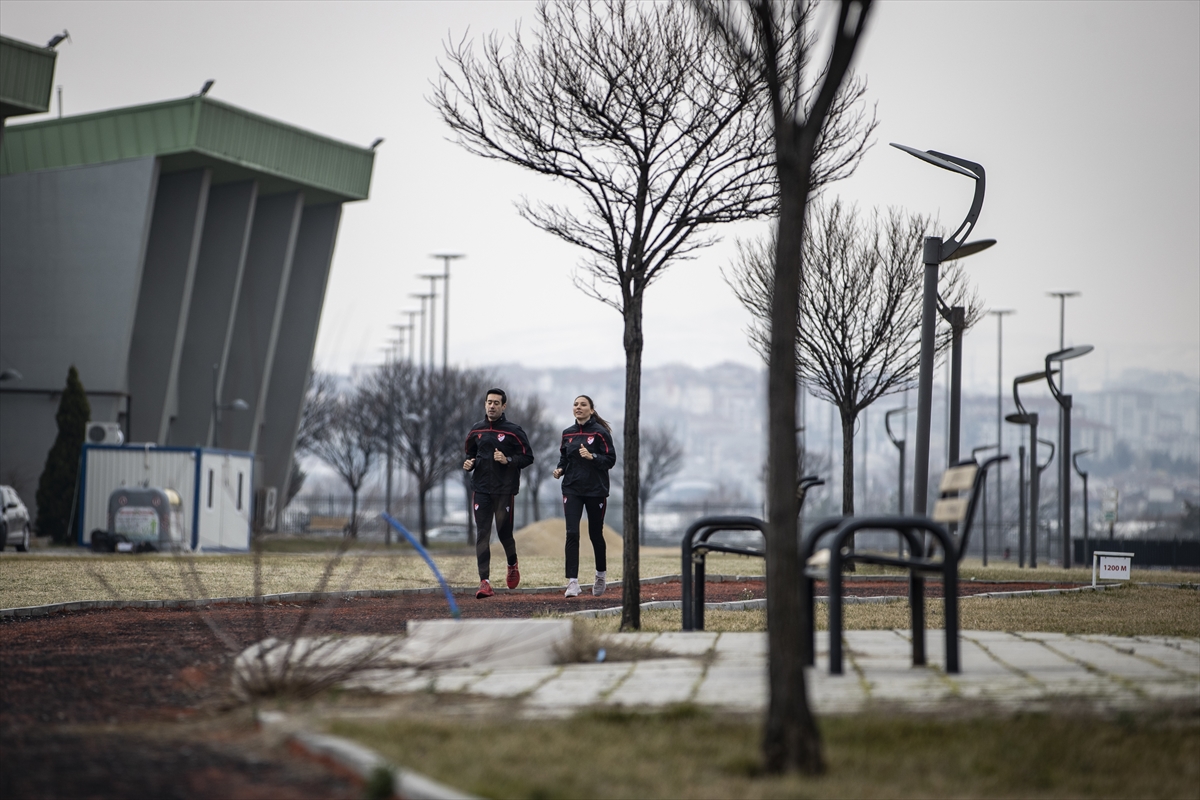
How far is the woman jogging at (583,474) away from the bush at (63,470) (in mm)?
26493

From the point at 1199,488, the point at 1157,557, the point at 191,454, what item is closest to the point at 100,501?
the point at 191,454

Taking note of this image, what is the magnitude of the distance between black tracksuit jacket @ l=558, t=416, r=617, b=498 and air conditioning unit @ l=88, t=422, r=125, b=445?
22733 mm

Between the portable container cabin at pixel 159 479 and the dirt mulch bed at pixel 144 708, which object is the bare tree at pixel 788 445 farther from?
the portable container cabin at pixel 159 479

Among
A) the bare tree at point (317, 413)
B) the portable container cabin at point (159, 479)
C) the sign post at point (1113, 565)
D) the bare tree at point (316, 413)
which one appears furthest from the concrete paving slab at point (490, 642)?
the bare tree at point (317, 413)

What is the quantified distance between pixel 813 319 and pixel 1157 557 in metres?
25.0

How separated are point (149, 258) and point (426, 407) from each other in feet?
54.0

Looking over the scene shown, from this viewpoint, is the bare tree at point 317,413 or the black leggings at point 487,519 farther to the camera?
the bare tree at point 317,413

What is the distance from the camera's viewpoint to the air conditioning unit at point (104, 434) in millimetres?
32344

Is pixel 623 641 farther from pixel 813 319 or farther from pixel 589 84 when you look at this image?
pixel 813 319

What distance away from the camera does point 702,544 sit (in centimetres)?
841

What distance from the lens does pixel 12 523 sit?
1049 inches

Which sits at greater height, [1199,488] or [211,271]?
[211,271]

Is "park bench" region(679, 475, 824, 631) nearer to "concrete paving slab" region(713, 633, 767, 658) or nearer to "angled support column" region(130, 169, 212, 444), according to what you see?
"concrete paving slab" region(713, 633, 767, 658)

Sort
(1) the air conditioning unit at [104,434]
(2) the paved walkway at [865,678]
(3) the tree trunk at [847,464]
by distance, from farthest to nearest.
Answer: (1) the air conditioning unit at [104,434], (3) the tree trunk at [847,464], (2) the paved walkway at [865,678]
